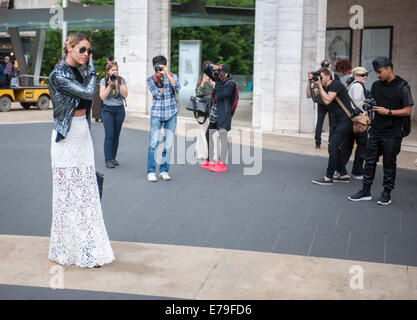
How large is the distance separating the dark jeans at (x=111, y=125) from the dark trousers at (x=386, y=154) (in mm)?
4061

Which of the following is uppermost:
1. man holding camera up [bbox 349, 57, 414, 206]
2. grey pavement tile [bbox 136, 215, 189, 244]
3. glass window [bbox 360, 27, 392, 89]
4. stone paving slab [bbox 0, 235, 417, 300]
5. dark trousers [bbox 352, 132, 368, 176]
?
glass window [bbox 360, 27, 392, 89]

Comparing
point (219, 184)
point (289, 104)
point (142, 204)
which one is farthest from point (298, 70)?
point (142, 204)

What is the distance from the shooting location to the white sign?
18.5m

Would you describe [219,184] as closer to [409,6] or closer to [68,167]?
[68,167]

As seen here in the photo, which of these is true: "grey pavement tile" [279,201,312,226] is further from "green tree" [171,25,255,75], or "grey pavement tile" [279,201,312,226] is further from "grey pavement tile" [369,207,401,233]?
"green tree" [171,25,255,75]

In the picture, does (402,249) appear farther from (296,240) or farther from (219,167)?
(219,167)

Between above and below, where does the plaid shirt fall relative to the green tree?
below

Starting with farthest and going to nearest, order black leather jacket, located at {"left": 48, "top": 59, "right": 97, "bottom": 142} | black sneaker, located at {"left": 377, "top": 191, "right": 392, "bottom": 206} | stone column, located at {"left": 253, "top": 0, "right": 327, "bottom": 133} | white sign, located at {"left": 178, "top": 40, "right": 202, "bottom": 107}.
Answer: white sign, located at {"left": 178, "top": 40, "right": 202, "bottom": 107} < stone column, located at {"left": 253, "top": 0, "right": 327, "bottom": 133} < black sneaker, located at {"left": 377, "top": 191, "right": 392, "bottom": 206} < black leather jacket, located at {"left": 48, "top": 59, "right": 97, "bottom": 142}

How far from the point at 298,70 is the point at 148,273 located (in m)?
10.0

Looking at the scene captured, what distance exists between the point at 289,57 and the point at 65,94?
9955mm

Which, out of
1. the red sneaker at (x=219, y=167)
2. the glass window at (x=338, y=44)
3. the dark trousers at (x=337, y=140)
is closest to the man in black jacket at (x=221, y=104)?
the red sneaker at (x=219, y=167)

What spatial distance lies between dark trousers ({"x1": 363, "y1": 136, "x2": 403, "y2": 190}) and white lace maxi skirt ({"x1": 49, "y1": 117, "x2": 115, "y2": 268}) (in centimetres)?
396

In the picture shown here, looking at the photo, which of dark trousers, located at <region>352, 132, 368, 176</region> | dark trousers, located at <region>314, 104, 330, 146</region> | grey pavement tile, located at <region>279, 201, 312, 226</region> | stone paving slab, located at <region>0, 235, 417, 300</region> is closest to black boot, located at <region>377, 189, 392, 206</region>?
grey pavement tile, located at <region>279, 201, 312, 226</region>

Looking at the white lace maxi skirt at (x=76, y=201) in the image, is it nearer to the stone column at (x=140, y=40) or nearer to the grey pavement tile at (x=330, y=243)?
the grey pavement tile at (x=330, y=243)
